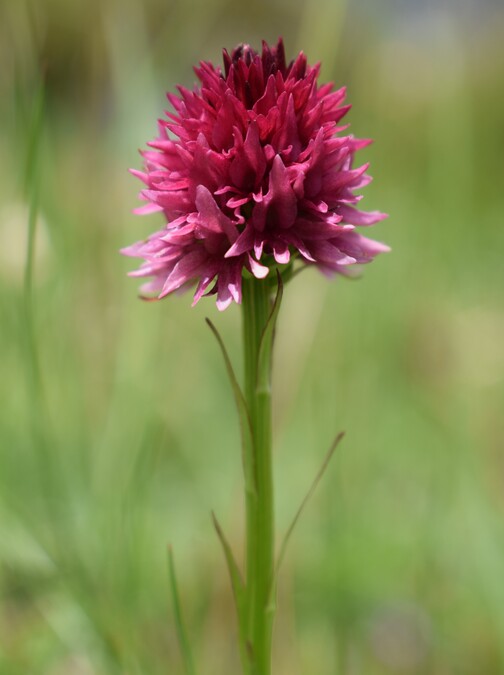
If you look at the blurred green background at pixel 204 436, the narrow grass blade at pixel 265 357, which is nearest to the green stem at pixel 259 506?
the narrow grass blade at pixel 265 357

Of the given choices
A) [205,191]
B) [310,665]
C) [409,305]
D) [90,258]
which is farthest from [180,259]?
[409,305]

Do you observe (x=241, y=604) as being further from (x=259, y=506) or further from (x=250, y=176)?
(x=250, y=176)

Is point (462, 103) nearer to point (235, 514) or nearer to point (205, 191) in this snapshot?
point (235, 514)

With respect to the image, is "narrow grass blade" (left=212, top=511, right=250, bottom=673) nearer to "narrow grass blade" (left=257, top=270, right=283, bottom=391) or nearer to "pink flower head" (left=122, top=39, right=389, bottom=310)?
"narrow grass blade" (left=257, top=270, right=283, bottom=391)

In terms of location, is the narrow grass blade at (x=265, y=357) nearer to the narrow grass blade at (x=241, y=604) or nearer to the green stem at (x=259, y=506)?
the green stem at (x=259, y=506)

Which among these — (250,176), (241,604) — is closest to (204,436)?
(241,604)

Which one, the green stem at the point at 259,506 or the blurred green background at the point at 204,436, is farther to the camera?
the blurred green background at the point at 204,436
